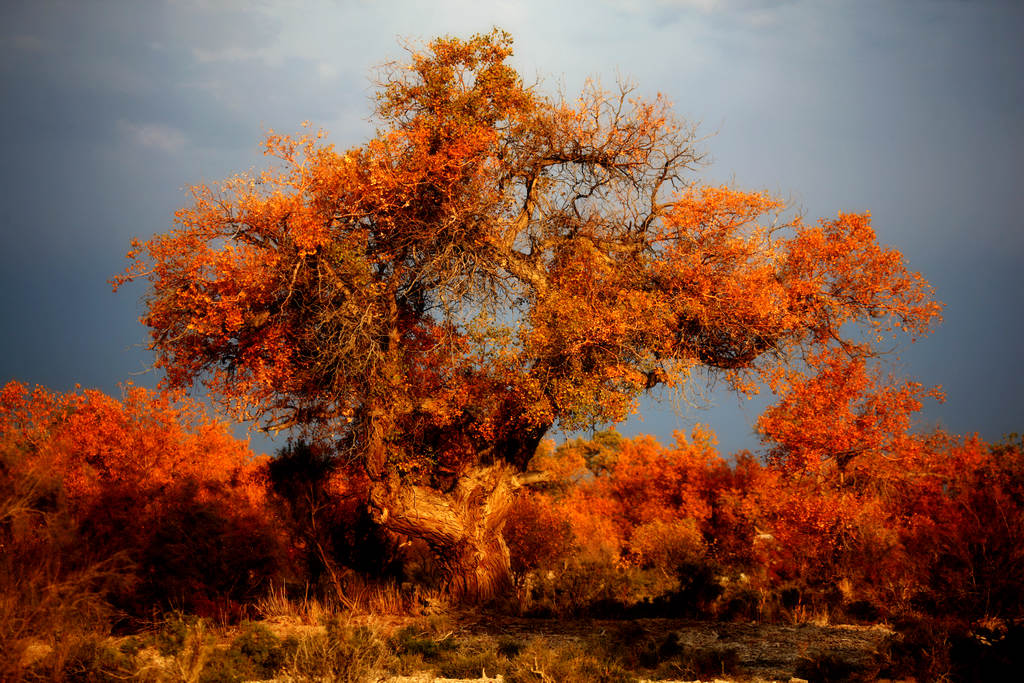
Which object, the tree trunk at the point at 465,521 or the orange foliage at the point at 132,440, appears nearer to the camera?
the tree trunk at the point at 465,521

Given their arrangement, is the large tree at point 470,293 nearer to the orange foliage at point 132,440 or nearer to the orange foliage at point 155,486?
the orange foliage at point 155,486

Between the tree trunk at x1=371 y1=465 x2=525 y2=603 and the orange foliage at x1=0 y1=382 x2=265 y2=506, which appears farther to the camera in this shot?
the orange foliage at x1=0 y1=382 x2=265 y2=506

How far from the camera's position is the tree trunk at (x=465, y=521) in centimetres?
1579

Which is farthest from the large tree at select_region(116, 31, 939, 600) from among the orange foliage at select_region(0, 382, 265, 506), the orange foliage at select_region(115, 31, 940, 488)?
the orange foliage at select_region(0, 382, 265, 506)

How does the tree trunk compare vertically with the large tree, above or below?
below

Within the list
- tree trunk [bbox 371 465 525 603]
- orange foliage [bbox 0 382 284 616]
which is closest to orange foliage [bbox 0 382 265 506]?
orange foliage [bbox 0 382 284 616]

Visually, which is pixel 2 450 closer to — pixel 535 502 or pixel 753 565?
pixel 535 502

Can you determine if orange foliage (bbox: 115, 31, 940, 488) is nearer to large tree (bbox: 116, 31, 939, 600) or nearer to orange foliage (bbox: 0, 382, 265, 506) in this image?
large tree (bbox: 116, 31, 939, 600)

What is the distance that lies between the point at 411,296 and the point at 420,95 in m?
4.69

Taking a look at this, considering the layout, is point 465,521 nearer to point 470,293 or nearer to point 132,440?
point 470,293

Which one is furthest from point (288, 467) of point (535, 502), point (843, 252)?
point (843, 252)

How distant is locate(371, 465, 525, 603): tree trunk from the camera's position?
15.8m

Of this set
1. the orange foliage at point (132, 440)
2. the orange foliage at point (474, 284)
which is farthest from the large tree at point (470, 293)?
the orange foliage at point (132, 440)

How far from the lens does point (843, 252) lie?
1783 centimetres
